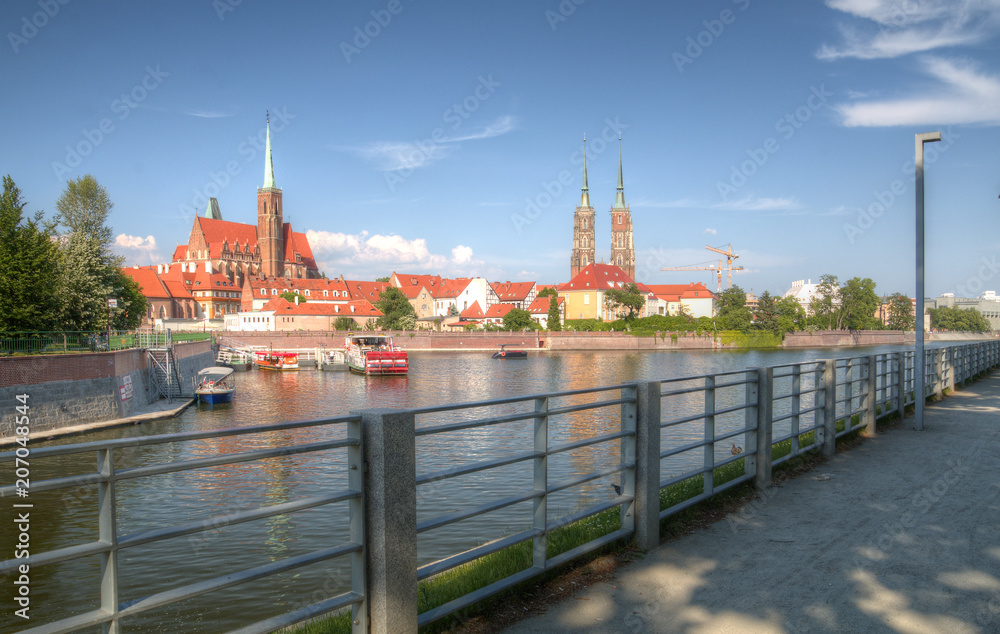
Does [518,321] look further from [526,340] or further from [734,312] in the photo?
[734,312]

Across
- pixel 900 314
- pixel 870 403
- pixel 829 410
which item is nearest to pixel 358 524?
pixel 829 410

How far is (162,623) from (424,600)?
19.6 feet

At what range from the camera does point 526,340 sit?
11031 cm

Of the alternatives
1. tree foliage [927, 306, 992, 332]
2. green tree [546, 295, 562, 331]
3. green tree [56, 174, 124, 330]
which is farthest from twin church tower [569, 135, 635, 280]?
green tree [56, 174, 124, 330]

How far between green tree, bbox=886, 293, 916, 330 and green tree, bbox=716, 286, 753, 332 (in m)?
39.3

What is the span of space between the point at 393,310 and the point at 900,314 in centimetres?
10395

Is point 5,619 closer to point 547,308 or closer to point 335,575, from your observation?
point 335,575

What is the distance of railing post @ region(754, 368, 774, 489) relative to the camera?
783 cm

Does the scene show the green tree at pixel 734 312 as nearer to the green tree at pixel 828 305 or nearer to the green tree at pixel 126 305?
the green tree at pixel 828 305

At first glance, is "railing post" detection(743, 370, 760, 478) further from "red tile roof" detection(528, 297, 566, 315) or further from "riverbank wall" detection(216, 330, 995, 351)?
"red tile roof" detection(528, 297, 566, 315)

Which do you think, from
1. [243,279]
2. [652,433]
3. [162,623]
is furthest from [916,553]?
[243,279]

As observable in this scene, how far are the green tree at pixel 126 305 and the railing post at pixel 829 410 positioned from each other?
45252 millimetres

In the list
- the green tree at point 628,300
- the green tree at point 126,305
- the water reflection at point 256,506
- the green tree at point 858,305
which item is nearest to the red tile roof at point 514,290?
the green tree at point 628,300

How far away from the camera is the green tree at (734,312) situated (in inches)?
4286
